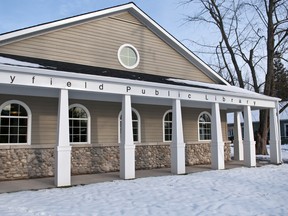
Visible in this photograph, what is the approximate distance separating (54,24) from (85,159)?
5.43 metres

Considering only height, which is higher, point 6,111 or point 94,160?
point 6,111

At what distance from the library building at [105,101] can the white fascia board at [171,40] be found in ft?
0.16

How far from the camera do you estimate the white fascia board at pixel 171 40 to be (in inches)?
588

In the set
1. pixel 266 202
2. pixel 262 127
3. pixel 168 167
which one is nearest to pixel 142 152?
pixel 168 167

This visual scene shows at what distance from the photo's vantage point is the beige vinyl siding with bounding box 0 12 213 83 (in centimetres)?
1238

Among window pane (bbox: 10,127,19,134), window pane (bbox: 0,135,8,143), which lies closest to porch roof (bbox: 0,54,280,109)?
window pane (bbox: 10,127,19,134)

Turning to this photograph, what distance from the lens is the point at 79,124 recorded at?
41.2 feet

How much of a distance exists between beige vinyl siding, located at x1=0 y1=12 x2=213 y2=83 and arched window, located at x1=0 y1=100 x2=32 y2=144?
209 centimetres

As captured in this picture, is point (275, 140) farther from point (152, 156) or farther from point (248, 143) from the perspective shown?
point (152, 156)

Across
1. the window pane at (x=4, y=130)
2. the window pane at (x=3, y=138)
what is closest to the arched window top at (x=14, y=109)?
the window pane at (x=4, y=130)

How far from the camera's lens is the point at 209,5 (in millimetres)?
25734

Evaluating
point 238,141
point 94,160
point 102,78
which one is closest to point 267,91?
point 238,141

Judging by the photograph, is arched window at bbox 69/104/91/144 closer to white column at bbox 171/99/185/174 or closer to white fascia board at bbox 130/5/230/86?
white column at bbox 171/99/185/174

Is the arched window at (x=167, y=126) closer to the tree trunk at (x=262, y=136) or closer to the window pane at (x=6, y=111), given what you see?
the window pane at (x=6, y=111)
